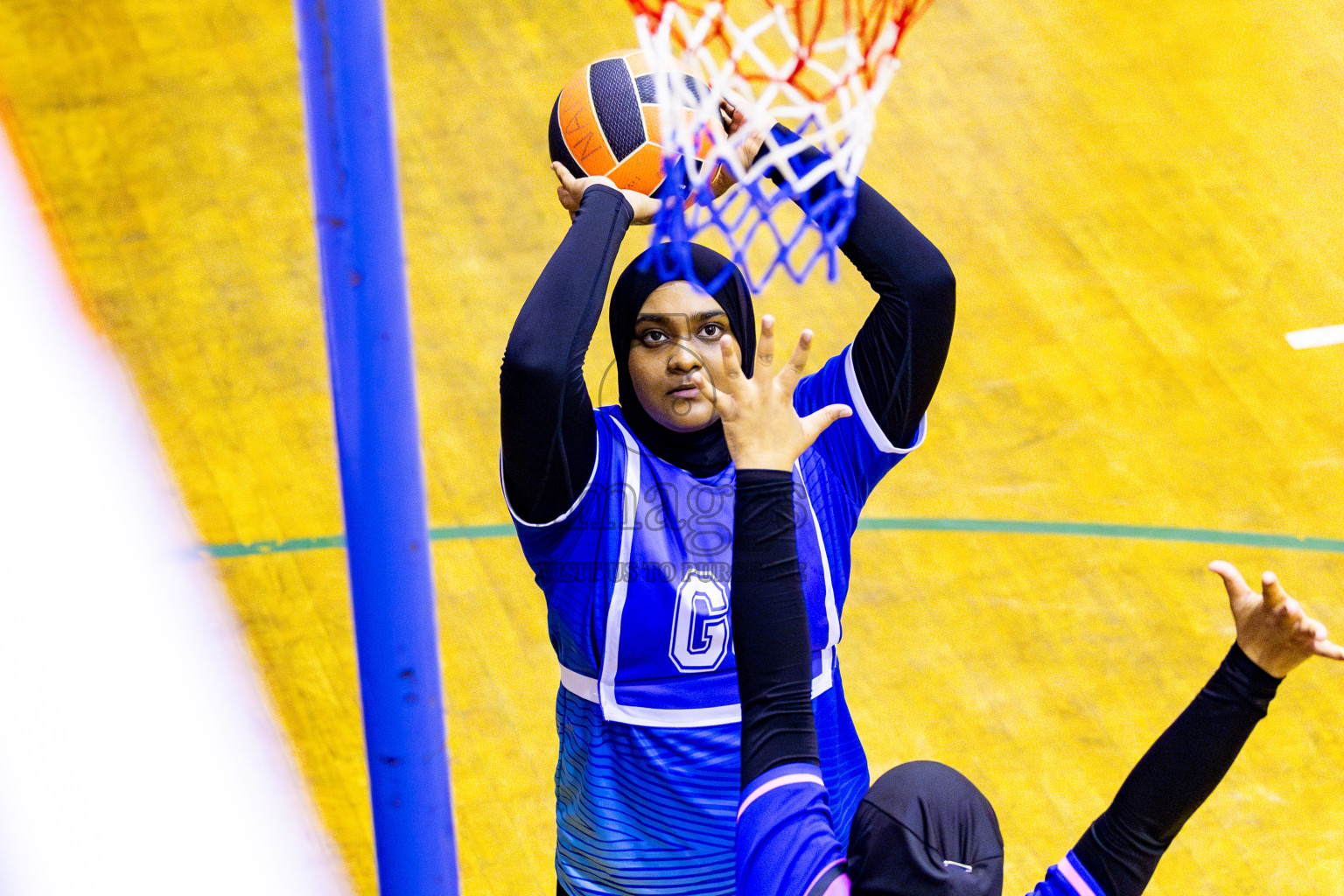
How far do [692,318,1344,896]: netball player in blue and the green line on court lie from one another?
265cm

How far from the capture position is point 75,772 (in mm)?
3602

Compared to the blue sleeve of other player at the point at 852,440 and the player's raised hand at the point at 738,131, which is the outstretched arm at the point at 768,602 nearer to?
the player's raised hand at the point at 738,131

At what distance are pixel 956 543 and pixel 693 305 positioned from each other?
7.13ft

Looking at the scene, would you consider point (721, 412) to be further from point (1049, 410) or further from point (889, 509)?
point (1049, 410)

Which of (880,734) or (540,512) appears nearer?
(540,512)

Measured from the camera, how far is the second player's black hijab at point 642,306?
2.57 m

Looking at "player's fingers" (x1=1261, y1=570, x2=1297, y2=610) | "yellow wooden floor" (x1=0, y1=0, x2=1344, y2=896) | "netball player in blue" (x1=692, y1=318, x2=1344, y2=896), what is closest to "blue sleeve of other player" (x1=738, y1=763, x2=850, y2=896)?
"netball player in blue" (x1=692, y1=318, x2=1344, y2=896)

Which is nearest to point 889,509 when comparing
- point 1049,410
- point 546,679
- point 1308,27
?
point 1049,410

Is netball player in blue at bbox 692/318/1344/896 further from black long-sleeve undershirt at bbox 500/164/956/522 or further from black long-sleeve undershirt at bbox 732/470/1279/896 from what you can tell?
black long-sleeve undershirt at bbox 500/164/956/522

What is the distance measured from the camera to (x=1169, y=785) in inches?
69.4

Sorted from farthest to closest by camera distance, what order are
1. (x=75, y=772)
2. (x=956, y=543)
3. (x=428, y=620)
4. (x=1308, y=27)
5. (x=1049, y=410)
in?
(x=1308, y=27) → (x=1049, y=410) → (x=956, y=543) → (x=75, y=772) → (x=428, y=620)

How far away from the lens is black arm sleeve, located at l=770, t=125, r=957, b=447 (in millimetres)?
2486

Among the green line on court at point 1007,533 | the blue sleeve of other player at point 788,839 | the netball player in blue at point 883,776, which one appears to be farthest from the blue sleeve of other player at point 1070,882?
the green line on court at point 1007,533

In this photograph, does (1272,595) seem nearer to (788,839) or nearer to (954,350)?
(788,839)
